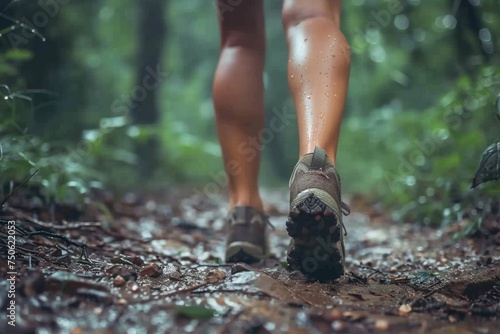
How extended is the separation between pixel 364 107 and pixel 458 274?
28.6 feet

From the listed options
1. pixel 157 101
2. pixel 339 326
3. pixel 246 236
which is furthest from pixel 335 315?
pixel 157 101

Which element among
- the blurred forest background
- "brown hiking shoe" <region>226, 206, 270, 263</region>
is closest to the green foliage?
the blurred forest background

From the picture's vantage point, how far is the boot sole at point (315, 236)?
5.02 feet

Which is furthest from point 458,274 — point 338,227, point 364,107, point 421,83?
point 364,107

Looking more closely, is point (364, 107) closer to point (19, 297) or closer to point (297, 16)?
point (297, 16)

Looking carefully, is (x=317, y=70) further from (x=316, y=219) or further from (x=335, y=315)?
(x=335, y=315)

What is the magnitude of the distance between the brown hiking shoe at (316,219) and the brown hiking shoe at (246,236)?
45cm

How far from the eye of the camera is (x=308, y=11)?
1919 millimetres

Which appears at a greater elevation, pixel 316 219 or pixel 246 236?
pixel 246 236

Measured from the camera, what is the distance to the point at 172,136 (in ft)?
28.8

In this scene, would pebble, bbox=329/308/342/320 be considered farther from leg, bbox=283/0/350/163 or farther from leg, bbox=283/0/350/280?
leg, bbox=283/0/350/163

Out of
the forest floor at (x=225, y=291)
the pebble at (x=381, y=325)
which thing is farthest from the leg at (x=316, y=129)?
the pebble at (x=381, y=325)

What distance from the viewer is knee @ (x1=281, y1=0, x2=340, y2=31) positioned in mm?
1910

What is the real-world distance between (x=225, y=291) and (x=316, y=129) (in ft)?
2.11
